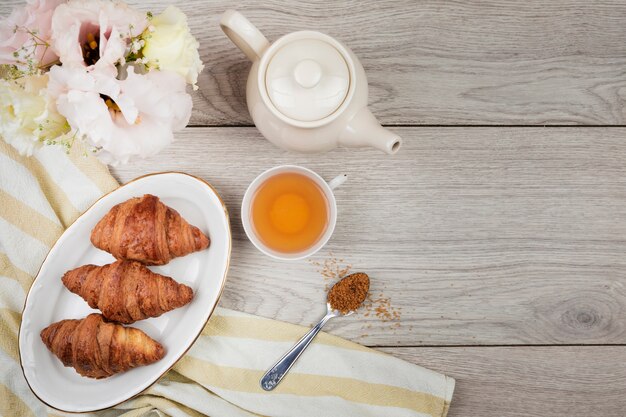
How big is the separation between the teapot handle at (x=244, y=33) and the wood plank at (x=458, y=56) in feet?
0.67

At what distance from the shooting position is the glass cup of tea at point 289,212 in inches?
41.1

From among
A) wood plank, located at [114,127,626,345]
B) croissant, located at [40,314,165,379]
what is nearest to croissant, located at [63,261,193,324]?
croissant, located at [40,314,165,379]

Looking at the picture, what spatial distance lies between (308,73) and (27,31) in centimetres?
40

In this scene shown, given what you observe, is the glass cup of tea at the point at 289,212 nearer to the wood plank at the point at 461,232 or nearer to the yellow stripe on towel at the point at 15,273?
the wood plank at the point at 461,232

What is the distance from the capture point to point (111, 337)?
1039 mm

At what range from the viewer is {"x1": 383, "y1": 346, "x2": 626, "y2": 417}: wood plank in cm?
115

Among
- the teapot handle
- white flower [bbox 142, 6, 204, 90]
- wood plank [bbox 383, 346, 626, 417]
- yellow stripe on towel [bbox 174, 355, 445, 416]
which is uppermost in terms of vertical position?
white flower [bbox 142, 6, 204, 90]

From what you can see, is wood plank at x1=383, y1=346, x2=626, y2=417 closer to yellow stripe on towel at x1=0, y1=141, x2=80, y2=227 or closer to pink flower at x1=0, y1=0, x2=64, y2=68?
yellow stripe on towel at x1=0, y1=141, x2=80, y2=227

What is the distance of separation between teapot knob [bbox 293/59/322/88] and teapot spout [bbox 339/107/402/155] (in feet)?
0.31

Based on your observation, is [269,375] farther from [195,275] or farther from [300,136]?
[300,136]

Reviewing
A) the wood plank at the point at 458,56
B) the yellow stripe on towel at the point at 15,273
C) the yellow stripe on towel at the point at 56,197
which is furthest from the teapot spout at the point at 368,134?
the yellow stripe on towel at the point at 15,273

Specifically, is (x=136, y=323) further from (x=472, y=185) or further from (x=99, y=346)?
(x=472, y=185)

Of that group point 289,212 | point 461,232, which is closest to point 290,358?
point 289,212

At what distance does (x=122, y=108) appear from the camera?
0.74m
